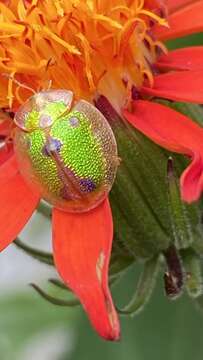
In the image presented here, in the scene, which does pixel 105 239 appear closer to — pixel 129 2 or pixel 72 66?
pixel 72 66

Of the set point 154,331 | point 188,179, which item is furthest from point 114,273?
point 154,331

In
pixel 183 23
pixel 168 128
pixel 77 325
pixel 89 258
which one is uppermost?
pixel 183 23

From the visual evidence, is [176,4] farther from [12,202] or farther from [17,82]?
[12,202]

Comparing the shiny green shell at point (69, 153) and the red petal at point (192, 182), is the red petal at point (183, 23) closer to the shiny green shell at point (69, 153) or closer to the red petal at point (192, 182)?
the shiny green shell at point (69, 153)

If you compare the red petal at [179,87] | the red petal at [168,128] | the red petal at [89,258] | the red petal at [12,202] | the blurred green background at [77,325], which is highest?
the red petal at [179,87]

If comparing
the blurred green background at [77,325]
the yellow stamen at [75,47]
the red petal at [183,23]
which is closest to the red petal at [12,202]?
the yellow stamen at [75,47]

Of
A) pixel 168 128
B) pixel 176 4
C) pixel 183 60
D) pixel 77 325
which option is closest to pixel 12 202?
pixel 168 128

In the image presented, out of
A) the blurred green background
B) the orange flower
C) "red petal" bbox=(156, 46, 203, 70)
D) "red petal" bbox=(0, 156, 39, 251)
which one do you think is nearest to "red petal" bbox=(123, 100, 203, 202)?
the orange flower

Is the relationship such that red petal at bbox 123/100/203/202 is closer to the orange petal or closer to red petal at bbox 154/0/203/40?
red petal at bbox 154/0/203/40
